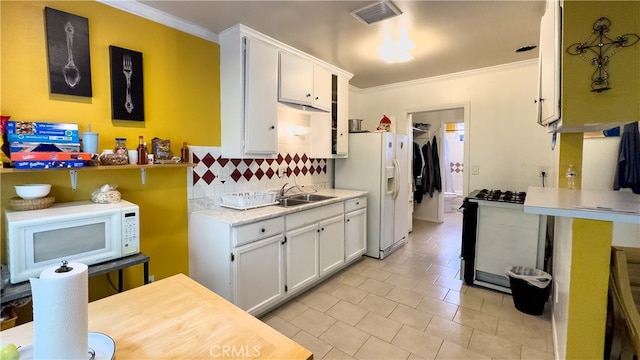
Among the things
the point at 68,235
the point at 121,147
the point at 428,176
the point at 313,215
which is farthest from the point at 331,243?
the point at 428,176

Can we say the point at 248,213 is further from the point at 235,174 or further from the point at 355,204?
the point at 355,204

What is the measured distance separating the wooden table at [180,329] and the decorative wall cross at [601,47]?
64.3 inches

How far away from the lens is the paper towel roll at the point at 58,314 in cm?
68

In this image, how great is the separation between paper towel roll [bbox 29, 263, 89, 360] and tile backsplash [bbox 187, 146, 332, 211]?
1.84 metres

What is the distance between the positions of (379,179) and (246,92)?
1.95 m

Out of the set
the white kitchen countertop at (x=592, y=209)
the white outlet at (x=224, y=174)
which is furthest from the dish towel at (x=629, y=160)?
the white outlet at (x=224, y=174)

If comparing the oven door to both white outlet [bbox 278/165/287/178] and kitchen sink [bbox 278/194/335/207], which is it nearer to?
kitchen sink [bbox 278/194/335/207]

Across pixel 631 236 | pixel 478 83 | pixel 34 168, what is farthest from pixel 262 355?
pixel 478 83

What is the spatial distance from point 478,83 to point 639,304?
3017 millimetres

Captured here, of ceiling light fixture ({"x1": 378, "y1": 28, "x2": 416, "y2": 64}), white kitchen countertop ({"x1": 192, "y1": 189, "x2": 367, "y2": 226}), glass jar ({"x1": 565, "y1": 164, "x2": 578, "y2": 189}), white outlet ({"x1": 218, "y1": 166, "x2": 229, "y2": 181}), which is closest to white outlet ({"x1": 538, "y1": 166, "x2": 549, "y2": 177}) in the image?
glass jar ({"x1": 565, "y1": 164, "x2": 578, "y2": 189})

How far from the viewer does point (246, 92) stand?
2.62 m

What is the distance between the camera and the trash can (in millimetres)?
2488

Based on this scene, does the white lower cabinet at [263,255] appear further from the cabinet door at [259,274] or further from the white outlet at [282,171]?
the white outlet at [282,171]

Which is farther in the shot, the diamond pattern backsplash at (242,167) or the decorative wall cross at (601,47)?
the diamond pattern backsplash at (242,167)
